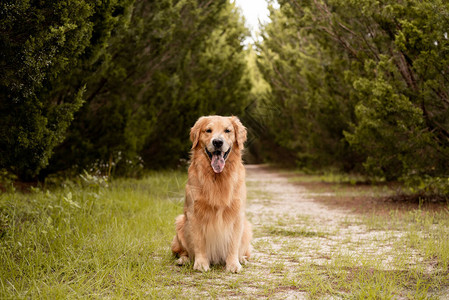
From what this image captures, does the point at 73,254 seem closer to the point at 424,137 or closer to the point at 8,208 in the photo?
the point at 8,208

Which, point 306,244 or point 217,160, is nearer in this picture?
point 217,160

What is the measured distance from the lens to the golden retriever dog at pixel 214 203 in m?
3.84

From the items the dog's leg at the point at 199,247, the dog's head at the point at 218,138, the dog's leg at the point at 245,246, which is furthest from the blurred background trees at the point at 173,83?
the dog's leg at the point at 245,246

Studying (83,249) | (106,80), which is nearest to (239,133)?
(83,249)

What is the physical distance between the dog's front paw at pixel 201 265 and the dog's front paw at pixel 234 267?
19 centimetres

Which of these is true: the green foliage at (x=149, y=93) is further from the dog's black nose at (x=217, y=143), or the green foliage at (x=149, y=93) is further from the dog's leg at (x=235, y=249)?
the dog's leg at (x=235, y=249)

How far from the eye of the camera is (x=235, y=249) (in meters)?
3.85

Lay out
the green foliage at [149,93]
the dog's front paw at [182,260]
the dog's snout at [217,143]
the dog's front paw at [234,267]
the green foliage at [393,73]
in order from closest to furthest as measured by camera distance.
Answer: the dog's front paw at [234,267] < the dog's snout at [217,143] < the dog's front paw at [182,260] < the green foliage at [393,73] < the green foliage at [149,93]

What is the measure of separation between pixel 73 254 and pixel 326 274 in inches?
86.2

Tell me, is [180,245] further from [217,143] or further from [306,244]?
[306,244]

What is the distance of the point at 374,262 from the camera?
3.82m

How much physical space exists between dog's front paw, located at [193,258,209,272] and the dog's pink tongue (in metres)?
0.82

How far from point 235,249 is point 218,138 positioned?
1.02 metres

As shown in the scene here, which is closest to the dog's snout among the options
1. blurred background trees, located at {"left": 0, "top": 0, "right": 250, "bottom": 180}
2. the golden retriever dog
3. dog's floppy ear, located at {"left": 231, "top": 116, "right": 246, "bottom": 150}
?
the golden retriever dog
